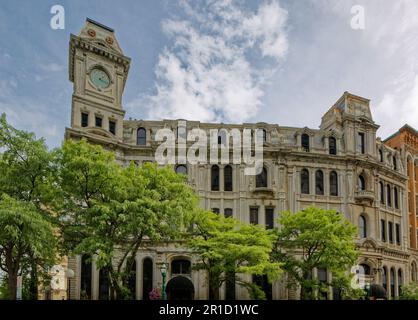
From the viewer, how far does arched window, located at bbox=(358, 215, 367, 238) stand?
47.2 metres

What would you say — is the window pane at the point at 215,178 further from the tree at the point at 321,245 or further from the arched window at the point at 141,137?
the tree at the point at 321,245

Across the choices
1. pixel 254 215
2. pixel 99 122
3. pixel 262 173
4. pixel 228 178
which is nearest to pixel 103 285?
pixel 99 122

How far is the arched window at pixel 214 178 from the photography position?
146ft

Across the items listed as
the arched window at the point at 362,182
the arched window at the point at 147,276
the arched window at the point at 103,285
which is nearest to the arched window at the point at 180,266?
the arched window at the point at 147,276

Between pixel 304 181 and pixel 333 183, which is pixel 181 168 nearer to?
pixel 304 181

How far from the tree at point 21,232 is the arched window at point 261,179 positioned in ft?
76.6

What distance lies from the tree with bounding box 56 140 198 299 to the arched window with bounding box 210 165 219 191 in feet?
53.6

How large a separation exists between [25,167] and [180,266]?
2032 centimetres

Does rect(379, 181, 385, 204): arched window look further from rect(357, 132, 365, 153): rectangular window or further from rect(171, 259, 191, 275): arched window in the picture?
rect(171, 259, 191, 275): arched window

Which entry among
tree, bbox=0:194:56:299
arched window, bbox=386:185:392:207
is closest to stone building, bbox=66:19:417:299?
arched window, bbox=386:185:392:207

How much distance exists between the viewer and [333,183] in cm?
4700

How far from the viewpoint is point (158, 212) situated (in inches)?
1051

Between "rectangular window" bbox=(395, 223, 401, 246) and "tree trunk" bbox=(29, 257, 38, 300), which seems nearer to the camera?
"tree trunk" bbox=(29, 257, 38, 300)
